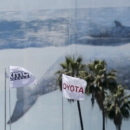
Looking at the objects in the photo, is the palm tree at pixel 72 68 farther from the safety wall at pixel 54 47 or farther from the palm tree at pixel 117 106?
the palm tree at pixel 117 106

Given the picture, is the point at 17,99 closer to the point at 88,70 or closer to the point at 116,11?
the point at 88,70

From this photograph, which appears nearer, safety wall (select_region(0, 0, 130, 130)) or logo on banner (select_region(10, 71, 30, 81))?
logo on banner (select_region(10, 71, 30, 81))

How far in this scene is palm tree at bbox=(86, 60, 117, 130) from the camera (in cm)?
4653

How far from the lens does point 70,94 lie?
43.2 metres

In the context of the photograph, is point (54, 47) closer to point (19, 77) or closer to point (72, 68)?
point (72, 68)

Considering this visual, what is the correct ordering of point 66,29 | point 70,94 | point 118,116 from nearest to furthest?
point 70,94, point 118,116, point 66,29

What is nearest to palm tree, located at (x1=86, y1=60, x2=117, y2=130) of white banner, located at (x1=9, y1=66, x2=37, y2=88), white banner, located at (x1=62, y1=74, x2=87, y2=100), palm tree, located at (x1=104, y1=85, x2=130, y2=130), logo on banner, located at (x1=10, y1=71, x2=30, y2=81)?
palm tree, located at (x1=104, y1=85, x2=130, y2=130)

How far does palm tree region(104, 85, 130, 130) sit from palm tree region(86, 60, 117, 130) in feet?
1.29

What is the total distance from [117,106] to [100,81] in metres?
1.95

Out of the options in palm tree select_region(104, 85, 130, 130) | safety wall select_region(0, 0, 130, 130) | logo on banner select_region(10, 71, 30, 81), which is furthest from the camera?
safety wall select_region(0, 0, 130, 130)

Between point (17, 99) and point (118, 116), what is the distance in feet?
25.5

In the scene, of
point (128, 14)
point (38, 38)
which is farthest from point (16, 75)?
point (128, 14)

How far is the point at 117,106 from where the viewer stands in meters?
46.6

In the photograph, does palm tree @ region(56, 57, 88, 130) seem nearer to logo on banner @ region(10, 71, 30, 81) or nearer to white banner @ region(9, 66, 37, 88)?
white banner @ region(9, 66, 37, 88)
